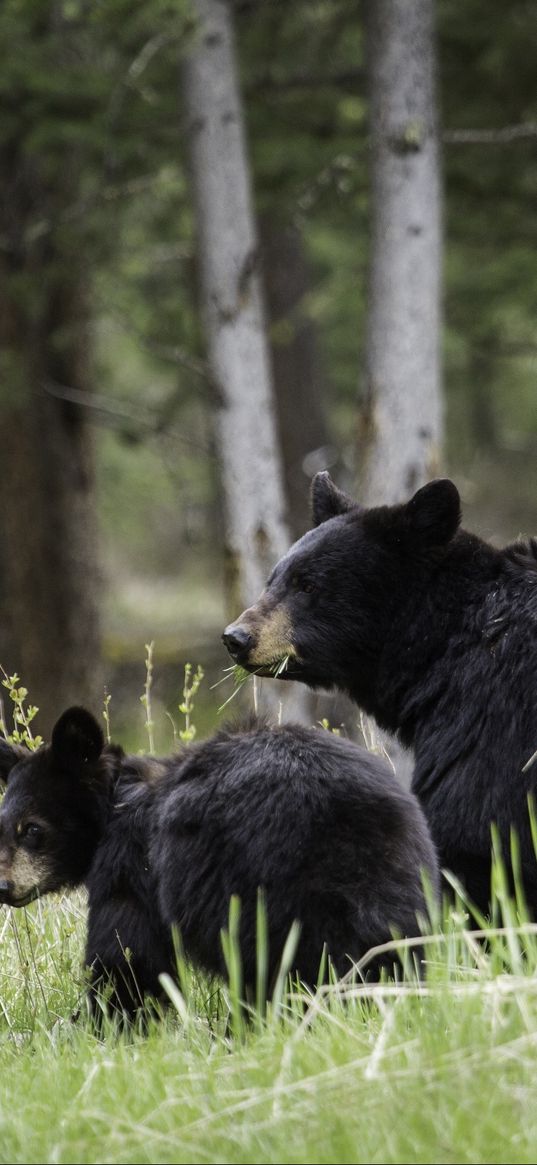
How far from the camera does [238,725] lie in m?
4.41

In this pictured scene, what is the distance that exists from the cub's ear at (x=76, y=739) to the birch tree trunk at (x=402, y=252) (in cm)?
492

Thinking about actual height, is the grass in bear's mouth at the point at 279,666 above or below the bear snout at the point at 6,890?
above

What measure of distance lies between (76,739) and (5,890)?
57 cm

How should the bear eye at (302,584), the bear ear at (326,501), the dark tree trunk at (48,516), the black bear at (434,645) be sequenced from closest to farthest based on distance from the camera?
the black bear at (434,645) → the bear eye at (302,584) → the bear ear at (326,501) → the dark tree trunk at (48,516)

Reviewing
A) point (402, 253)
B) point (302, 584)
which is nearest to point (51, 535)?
point (402, 253)

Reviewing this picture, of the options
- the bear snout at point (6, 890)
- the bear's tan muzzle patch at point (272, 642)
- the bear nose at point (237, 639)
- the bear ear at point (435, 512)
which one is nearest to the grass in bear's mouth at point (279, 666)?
the bear's tan muzzle patch at point (272, 642)

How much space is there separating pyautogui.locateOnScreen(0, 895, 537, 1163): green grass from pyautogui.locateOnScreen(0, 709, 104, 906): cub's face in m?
1.23

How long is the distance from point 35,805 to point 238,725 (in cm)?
85

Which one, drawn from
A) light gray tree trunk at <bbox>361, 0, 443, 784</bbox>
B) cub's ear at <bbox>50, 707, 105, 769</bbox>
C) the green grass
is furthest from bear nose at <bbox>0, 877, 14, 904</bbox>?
light gray tree trunk at <bbox>361, 0, 443, 784</bbox>

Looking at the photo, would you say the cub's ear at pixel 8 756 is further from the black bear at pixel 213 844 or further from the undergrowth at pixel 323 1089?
the undergrowth at pixel 323 1089

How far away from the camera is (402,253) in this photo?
9352 millimetres

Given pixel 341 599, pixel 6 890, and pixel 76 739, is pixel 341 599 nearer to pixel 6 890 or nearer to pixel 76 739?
pixel 76 739

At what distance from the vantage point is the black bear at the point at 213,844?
12.1 feet

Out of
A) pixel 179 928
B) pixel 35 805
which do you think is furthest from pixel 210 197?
pixel 179 928
